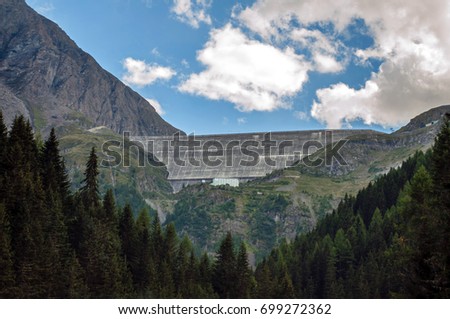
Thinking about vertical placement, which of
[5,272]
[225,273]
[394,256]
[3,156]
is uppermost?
[3,156]

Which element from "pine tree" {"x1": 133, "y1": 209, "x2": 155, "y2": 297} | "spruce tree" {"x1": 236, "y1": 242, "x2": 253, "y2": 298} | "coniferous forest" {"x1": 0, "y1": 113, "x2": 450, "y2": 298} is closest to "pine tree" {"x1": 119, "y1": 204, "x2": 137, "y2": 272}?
"coniferous forest" {"x1": 0, "y1": 113, "x2": 450, "y2": 298}

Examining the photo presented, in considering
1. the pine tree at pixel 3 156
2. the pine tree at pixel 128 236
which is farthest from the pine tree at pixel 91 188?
the pine tree at pixel 3 156

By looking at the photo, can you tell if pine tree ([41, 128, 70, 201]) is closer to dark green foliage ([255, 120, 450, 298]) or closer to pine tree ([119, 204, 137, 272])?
pine tree ([119, 204, 137, 272])

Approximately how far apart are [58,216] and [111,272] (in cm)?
1244

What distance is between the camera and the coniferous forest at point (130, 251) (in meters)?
60.6

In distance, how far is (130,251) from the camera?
12350cm

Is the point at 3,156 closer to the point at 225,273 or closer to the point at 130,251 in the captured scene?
the point at 130,251

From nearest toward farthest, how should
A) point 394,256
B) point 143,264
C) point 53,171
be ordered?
1. point 394,256
2. point 53,171
3. point 143,264

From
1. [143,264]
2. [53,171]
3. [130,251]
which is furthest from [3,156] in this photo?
[130,251]

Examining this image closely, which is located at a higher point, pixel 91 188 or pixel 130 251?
pixel 91 188

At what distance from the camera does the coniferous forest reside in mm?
60562

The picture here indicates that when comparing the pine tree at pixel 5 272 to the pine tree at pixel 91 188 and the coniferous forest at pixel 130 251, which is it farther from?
the pine tree at pixel 91 188

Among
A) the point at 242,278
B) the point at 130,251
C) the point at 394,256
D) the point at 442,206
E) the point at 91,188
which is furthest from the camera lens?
the point at 242,278
